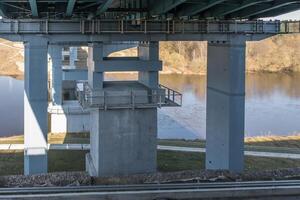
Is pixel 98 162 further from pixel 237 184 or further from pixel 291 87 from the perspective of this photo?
pixel 291 87

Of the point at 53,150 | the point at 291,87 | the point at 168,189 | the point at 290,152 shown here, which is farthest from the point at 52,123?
the point at 291,87

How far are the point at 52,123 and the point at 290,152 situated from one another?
17.6m

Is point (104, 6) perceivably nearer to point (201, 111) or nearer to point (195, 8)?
point (195, 8)

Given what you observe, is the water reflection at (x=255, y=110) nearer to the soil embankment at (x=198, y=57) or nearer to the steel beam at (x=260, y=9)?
the soil embankment at (x=198, y=57)

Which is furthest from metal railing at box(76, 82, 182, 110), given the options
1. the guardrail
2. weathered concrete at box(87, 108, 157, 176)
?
the guardrail

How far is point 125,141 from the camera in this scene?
1941cm

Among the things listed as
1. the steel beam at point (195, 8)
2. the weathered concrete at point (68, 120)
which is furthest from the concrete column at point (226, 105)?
the weathered concrete at point (68, 120)

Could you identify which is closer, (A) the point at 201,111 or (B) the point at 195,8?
(B) the point at 195,8

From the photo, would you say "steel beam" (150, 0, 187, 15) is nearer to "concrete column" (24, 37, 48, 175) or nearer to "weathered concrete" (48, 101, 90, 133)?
"concrete column" (24, 37, 48, 175)

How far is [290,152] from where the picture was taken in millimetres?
30719

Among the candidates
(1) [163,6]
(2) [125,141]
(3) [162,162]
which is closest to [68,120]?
(3) [162,162]

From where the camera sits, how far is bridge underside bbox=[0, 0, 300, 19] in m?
18.7

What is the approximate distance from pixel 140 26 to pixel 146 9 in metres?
0.71

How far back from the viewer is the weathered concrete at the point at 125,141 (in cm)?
1922
